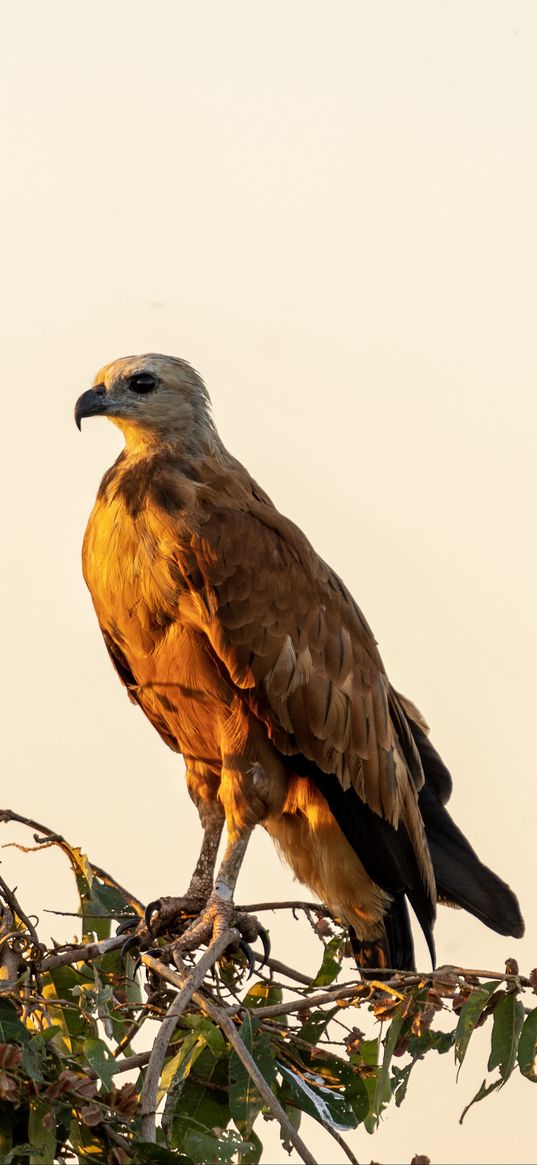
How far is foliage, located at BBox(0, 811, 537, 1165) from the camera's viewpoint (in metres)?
2.50

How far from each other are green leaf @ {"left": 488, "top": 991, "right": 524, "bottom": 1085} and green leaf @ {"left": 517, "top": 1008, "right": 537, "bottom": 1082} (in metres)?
0.01

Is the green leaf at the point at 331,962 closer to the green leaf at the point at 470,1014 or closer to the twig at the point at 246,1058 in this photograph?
the twig at the point at 246,1058

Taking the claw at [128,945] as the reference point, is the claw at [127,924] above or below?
above

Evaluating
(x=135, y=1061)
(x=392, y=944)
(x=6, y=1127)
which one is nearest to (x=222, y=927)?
(x=392, y=944)

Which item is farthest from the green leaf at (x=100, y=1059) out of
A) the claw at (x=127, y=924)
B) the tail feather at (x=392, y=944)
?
the tail feather at (x=392, y=944)

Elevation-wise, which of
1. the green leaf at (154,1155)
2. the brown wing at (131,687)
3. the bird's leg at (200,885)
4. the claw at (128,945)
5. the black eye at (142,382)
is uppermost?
the black eye at (142,382)

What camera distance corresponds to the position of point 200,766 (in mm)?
4805

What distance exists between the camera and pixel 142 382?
15.2ft

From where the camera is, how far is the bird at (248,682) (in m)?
4.29

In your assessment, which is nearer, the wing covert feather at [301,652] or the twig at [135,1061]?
the twig at [135,1061]

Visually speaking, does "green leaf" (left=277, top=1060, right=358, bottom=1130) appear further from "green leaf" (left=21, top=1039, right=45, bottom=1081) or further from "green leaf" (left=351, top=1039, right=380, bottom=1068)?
"green leaf" (left=21, top=1039, right=45, bottom=1081)

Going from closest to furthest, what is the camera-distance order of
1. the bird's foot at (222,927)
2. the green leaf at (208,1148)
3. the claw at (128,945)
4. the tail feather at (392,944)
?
the green leaf at (208,1148)
the claw at (128,945)
the bird's foot at (222,927)
the tail feather at (392,944)

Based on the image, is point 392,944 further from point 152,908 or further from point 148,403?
point 148,403

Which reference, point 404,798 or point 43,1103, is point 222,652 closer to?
point 404,798
